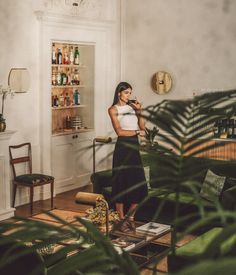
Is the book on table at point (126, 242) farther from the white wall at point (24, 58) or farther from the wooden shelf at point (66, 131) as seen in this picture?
the wooden shelf at point (66, 131)

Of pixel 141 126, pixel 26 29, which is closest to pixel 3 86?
pixel 26 29

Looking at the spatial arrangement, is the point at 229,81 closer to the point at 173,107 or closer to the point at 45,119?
the point at 45,119

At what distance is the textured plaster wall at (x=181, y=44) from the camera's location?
834 cm

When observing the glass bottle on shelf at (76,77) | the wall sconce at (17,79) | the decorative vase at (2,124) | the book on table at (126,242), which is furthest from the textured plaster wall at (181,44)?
the book on table at (126,242)

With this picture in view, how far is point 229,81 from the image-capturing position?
8.38 meters

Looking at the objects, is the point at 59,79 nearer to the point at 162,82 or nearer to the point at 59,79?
the point at 59,79

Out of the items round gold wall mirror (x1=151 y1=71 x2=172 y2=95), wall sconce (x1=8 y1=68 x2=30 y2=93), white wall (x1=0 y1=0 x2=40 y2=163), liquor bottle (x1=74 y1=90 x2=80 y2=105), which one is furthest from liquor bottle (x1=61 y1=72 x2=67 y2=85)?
wall sconce (x1=8 y1=68 x2=30 y2=93)

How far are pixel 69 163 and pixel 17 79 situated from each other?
6.32 feet

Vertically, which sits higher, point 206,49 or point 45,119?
point 206,49

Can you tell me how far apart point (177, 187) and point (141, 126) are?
4.71 metres

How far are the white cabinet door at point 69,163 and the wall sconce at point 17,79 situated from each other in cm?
127

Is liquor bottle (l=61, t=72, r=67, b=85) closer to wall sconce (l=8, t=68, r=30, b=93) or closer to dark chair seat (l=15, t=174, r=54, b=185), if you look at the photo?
wall sconce (l=8, t=68, r=30, b=93)

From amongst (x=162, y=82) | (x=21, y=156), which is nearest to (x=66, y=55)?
(x=162, y=82)

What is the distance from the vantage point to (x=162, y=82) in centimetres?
880
